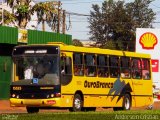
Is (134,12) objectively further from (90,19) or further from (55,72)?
(55,72)

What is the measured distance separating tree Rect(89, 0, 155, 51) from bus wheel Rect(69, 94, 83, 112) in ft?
203

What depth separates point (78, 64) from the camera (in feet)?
89.5

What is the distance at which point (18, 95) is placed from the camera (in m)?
26.4

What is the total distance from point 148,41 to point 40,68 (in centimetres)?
2015

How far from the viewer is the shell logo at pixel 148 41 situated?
4494cm

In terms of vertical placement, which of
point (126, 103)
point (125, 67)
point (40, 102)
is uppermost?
point (125, 67)

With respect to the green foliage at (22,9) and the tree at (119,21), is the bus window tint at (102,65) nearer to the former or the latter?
the green foliage at (22,9)

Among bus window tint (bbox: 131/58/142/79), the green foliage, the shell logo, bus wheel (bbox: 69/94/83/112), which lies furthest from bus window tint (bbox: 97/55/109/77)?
the green foliage

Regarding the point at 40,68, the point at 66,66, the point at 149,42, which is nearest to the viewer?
the point at 40,68

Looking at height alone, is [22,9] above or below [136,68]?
above

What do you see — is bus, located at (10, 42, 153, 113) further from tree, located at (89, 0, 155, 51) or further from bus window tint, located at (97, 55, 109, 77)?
tree, located at (89, 0, 155, 51)

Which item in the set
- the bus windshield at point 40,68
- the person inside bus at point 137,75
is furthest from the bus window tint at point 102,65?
the bus windshield at point 40,68

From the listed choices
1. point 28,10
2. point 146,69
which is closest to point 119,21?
point 28,10

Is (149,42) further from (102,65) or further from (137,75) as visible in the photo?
(102,65)
